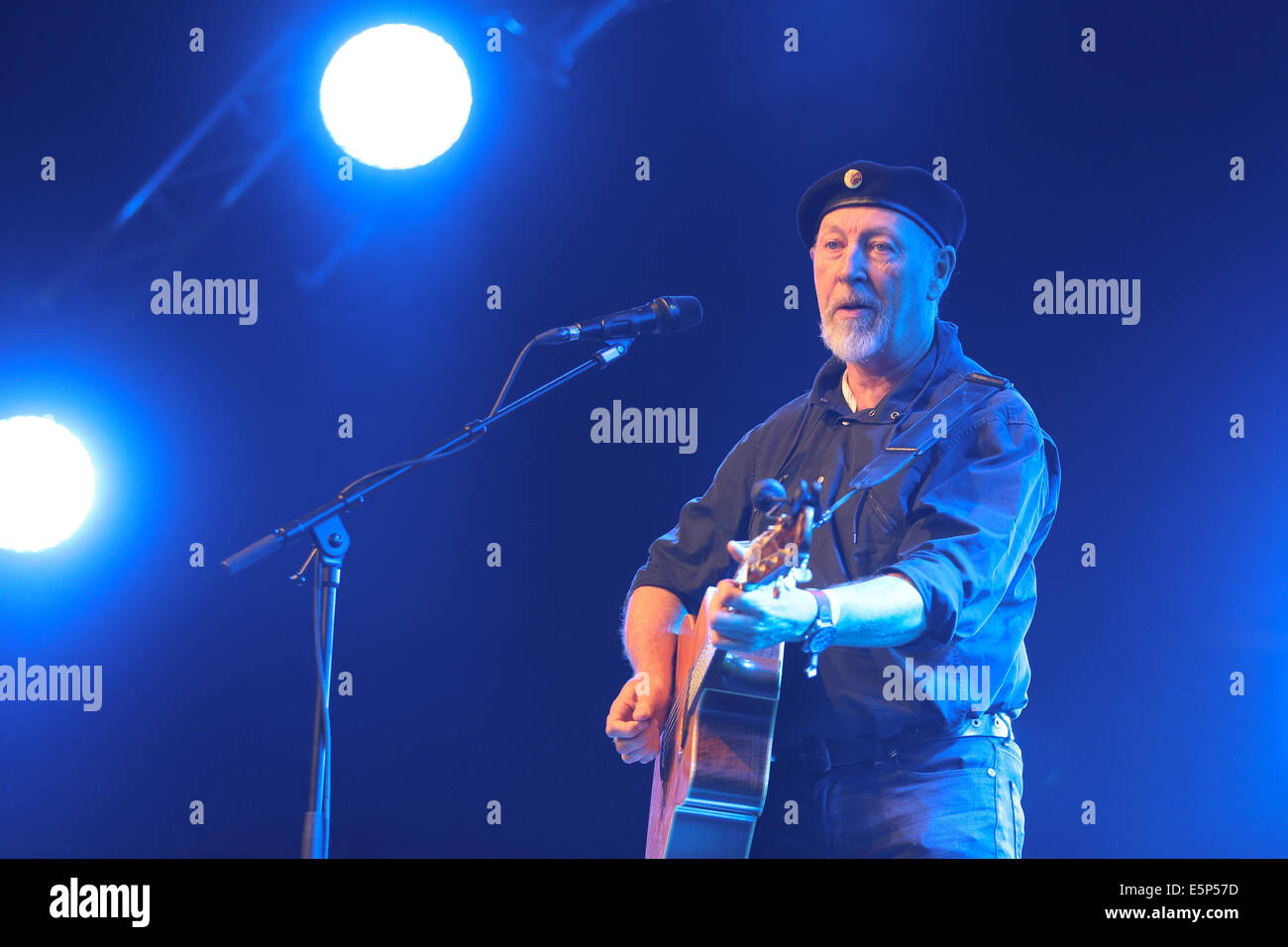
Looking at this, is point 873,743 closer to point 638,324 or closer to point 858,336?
point 858,336

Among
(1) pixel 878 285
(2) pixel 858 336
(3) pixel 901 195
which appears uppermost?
(3) pixel 901 195

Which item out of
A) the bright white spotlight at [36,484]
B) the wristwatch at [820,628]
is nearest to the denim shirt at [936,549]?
the wristwatch at [820,628]

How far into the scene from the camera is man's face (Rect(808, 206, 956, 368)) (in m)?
2.69

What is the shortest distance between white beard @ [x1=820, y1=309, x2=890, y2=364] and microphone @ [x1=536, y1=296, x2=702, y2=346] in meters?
0.37

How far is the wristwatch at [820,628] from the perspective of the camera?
2.06 metres

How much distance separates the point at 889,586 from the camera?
7.03 feet

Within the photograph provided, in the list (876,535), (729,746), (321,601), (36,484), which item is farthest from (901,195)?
(36,484)

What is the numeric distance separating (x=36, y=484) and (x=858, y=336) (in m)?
2.25

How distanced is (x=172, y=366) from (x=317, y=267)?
1.62 feet

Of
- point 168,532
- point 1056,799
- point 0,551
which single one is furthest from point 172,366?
point 1056,799

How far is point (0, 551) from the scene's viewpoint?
3.30 metres

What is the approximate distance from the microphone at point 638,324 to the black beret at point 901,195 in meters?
0.40

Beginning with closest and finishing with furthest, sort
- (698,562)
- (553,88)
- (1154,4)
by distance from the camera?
1. (698,562)
2. (1154,4)
3. (553,88)
